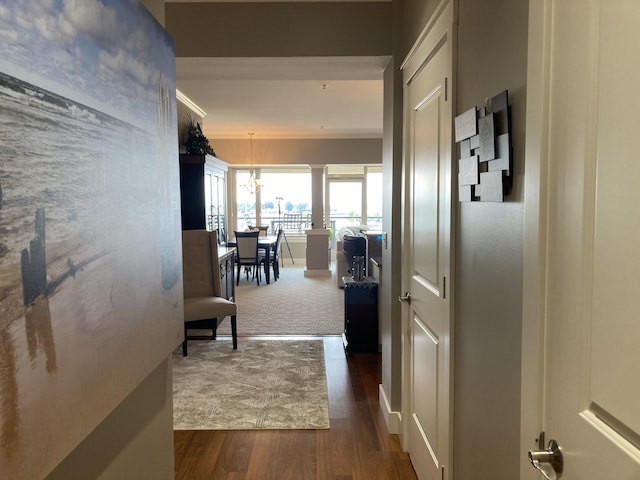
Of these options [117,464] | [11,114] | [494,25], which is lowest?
[117,464]

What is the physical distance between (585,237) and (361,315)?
3.74m

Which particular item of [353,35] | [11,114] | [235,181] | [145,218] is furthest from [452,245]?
[235,181]

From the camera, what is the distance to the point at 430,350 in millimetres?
2238

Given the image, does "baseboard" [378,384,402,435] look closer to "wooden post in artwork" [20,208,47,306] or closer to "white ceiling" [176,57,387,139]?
"white ceiling" [176,57,387,139]

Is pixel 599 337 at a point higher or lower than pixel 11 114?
lower

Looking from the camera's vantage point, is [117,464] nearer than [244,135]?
Yes

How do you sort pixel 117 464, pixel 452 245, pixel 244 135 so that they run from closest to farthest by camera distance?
pixel 117 464 < pixel 452 245 < pixel 244 135

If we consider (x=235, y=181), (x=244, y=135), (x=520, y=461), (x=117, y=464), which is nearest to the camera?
(x=520, y=461)

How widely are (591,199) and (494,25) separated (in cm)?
80

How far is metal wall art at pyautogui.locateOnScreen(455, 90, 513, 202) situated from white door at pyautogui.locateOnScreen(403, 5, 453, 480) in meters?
0.19

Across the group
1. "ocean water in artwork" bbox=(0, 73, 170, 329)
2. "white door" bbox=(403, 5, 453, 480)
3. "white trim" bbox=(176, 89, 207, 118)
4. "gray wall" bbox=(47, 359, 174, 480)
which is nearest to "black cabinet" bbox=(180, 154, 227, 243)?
"white trim" bbox=(176, 89, 207, 118)

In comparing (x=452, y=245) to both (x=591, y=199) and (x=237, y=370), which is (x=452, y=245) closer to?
(x=591, y=199)

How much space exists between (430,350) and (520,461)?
1.04 m

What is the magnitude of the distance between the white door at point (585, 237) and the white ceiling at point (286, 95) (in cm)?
227
